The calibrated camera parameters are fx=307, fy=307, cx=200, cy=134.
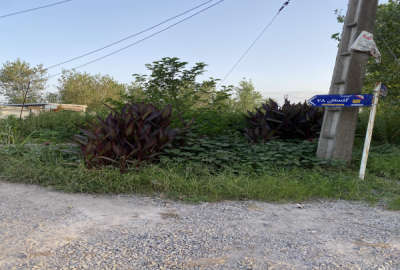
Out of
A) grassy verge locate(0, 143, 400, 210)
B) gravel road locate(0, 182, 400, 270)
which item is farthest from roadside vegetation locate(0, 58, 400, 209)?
gravel road locate(0, 182, 400, 270)

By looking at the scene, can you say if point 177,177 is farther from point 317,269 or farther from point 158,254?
point 317,269

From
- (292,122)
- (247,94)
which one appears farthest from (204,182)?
(247,94)

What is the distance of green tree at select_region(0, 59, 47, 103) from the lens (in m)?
36.4

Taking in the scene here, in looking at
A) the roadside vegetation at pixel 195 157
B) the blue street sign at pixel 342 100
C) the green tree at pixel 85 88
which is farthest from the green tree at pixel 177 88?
the green tree at pixel 85 88

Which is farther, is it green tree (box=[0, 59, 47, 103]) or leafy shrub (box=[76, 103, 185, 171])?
green tree (box=[0, 59, 47, 103])

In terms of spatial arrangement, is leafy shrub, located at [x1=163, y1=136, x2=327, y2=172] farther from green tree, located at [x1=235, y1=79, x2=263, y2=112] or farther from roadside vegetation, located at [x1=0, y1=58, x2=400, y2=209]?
green tree, located at [x1=235, y1=79, x2=263, y2=112]

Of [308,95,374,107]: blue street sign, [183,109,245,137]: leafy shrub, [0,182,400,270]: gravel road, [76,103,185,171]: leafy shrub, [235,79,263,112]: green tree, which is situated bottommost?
[0,182,400,270]: gravel road

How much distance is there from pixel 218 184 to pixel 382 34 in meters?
9.28

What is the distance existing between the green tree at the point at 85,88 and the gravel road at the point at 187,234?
32524 mm

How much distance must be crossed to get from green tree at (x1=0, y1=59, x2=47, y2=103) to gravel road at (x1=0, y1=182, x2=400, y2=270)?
127 feet

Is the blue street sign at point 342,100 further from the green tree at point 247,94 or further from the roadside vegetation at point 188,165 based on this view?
the green tree at point 247,94

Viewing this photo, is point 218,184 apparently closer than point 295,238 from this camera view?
No

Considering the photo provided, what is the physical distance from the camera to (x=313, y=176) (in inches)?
175

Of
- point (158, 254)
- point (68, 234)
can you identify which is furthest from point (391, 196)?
point (68, 234)
